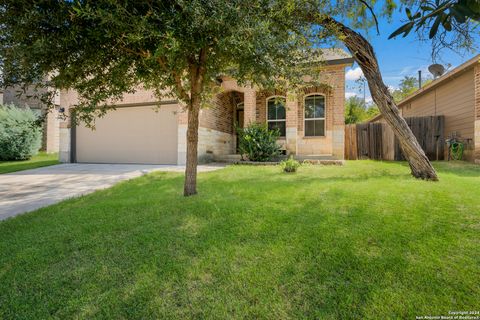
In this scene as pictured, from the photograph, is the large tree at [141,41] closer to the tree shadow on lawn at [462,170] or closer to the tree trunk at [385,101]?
the tree trunk at [385,101]

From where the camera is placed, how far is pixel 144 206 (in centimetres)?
379

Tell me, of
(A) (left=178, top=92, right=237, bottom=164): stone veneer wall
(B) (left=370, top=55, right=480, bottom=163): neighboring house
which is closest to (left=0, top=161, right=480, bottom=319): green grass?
(A) (left=178, top=92, right=237, bottom=164): stone veneer wall

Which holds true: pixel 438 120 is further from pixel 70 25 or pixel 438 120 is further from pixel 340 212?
pixel 70 25

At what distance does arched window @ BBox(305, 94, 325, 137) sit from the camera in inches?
409

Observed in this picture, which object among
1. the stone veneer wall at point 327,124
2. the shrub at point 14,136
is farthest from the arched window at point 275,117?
the shrub at point 14,136

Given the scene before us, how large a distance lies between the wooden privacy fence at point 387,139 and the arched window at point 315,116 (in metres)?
1.78

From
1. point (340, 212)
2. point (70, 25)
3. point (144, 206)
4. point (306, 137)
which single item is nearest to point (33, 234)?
point (144, 206)

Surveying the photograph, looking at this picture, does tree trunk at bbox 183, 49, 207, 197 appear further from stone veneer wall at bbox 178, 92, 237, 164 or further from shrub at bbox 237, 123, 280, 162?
shrub at bbox 237, 123, 280, 162

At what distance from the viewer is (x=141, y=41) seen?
9.57 feet

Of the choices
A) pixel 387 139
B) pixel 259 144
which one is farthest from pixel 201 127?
pixel 387 139

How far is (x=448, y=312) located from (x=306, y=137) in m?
9.13

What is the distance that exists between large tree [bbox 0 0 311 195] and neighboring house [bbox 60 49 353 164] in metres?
5.71

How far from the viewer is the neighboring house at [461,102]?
8133 mm

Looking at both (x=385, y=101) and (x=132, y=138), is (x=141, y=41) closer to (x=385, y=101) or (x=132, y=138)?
(x=385, y=101)
